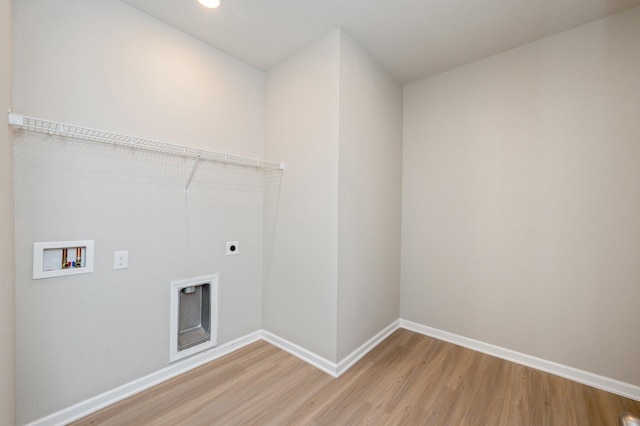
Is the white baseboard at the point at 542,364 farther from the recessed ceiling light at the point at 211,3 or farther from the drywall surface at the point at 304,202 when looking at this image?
the recessed ceiling light at the point at 211,3

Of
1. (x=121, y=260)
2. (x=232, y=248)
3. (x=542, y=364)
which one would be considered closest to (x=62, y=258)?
(x=121, y=260)

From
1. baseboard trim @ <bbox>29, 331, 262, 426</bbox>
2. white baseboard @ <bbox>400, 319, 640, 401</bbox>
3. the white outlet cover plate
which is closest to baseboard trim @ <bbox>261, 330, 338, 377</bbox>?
A: baseboard trim @ <bbox>29, 331, 262, 426</bbox>

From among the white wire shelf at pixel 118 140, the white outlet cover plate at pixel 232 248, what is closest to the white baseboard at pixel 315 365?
the white outlet cover plate at pixel 232 248

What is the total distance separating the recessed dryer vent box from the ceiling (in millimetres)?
1657

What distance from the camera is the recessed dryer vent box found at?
1486 mm

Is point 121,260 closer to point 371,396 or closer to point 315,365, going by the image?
point 315,365

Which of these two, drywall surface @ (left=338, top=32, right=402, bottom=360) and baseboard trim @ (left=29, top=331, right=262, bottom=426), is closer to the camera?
baseboard trim @ (left=29, top=331, right=262, bottom=426)

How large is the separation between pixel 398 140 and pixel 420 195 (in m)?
0.65

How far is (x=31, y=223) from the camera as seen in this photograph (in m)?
1.47

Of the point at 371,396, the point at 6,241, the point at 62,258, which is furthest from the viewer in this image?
the point at 371,396

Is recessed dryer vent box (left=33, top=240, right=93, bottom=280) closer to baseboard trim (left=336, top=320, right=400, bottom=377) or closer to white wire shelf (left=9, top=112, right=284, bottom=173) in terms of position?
white wire shelf (left=9, top=112, right=284, bottom=173)

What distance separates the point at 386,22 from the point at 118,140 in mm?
2085

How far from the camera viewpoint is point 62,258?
1569mm

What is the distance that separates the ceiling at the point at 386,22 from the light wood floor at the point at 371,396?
2.70 metres
